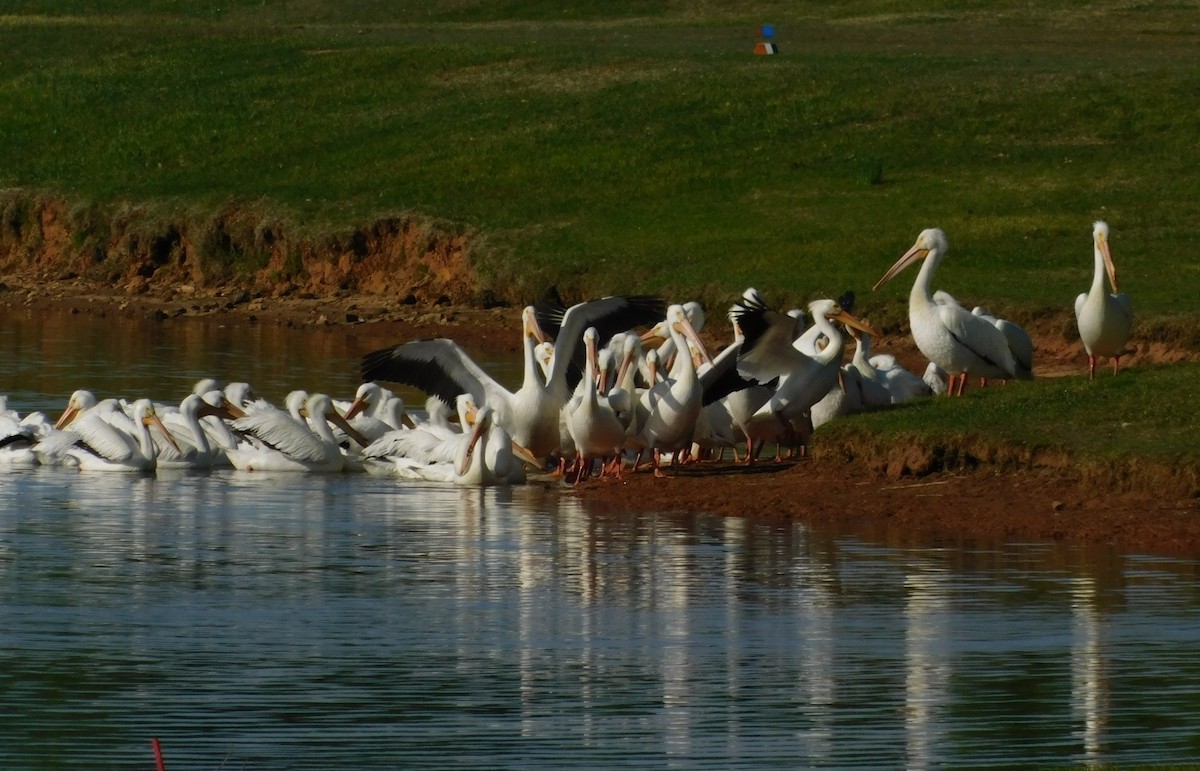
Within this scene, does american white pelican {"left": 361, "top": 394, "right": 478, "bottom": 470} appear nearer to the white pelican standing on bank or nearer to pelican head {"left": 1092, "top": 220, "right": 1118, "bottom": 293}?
the white pelican standing on bank

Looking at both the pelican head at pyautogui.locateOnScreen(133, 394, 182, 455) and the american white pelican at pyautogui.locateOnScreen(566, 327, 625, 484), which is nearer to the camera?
the american white pelican at pyautogui.locateOnScreen(566, 327, 625, 484)

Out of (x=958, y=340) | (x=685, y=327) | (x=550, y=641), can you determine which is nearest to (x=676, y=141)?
(x=685, y=327)

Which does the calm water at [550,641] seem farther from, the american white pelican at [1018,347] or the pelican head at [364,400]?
the american white pelican at [1018,347]

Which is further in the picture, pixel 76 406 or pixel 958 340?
pixel 76 406

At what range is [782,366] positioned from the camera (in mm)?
15133

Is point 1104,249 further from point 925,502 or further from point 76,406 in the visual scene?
point 76,406

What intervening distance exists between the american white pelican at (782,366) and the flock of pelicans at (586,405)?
0.5 inches

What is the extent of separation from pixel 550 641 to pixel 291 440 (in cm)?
598

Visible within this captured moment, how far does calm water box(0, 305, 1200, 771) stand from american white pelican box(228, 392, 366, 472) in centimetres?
108

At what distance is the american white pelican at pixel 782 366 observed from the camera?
15.0 meters

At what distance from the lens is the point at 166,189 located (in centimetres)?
2900

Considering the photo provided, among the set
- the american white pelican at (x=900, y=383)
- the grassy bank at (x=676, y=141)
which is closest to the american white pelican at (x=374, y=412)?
the american white pelican at (x=900, y=383)

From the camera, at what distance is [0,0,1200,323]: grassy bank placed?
76.5ft

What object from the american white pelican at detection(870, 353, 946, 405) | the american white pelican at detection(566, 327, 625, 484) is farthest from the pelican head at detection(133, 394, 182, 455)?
the american white pelican at detection(870, 353, 946, 405)
